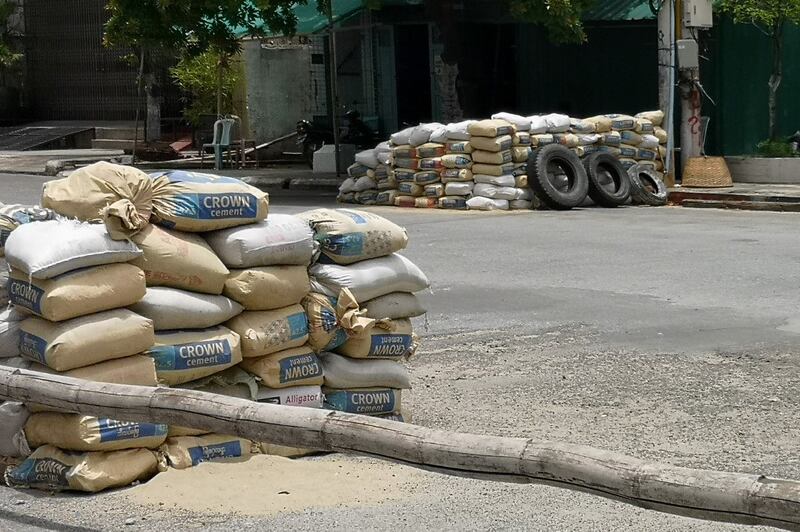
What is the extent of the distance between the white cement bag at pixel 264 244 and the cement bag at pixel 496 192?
433 inches

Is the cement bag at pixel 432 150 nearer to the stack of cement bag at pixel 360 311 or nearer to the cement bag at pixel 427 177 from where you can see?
the cement bag at pixel 427 177

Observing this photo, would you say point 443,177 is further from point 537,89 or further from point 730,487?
point 730,487

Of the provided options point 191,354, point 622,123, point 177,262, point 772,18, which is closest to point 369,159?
point 622,123

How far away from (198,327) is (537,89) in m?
19.7

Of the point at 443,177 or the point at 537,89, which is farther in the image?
the point at 537,89

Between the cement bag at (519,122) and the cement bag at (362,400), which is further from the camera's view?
the cement bag at (519,122)

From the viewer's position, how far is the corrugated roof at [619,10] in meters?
21.2

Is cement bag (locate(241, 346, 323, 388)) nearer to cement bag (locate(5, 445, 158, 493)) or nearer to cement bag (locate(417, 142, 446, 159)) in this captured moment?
cement bag (locate(5, 445, 158, 493))

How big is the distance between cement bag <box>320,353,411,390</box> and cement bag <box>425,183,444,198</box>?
11.3 metres

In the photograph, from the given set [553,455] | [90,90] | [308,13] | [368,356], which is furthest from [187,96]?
[553,455]

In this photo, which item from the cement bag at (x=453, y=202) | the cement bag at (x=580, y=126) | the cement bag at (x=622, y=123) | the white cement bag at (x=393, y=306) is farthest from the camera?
the cement bag at (x=622, y=123)

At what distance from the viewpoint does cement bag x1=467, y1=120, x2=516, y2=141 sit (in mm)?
17109

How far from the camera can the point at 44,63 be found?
35.2 meters

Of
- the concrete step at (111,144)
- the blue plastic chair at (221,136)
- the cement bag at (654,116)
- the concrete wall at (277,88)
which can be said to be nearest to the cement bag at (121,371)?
the cement bag at (654,116)
